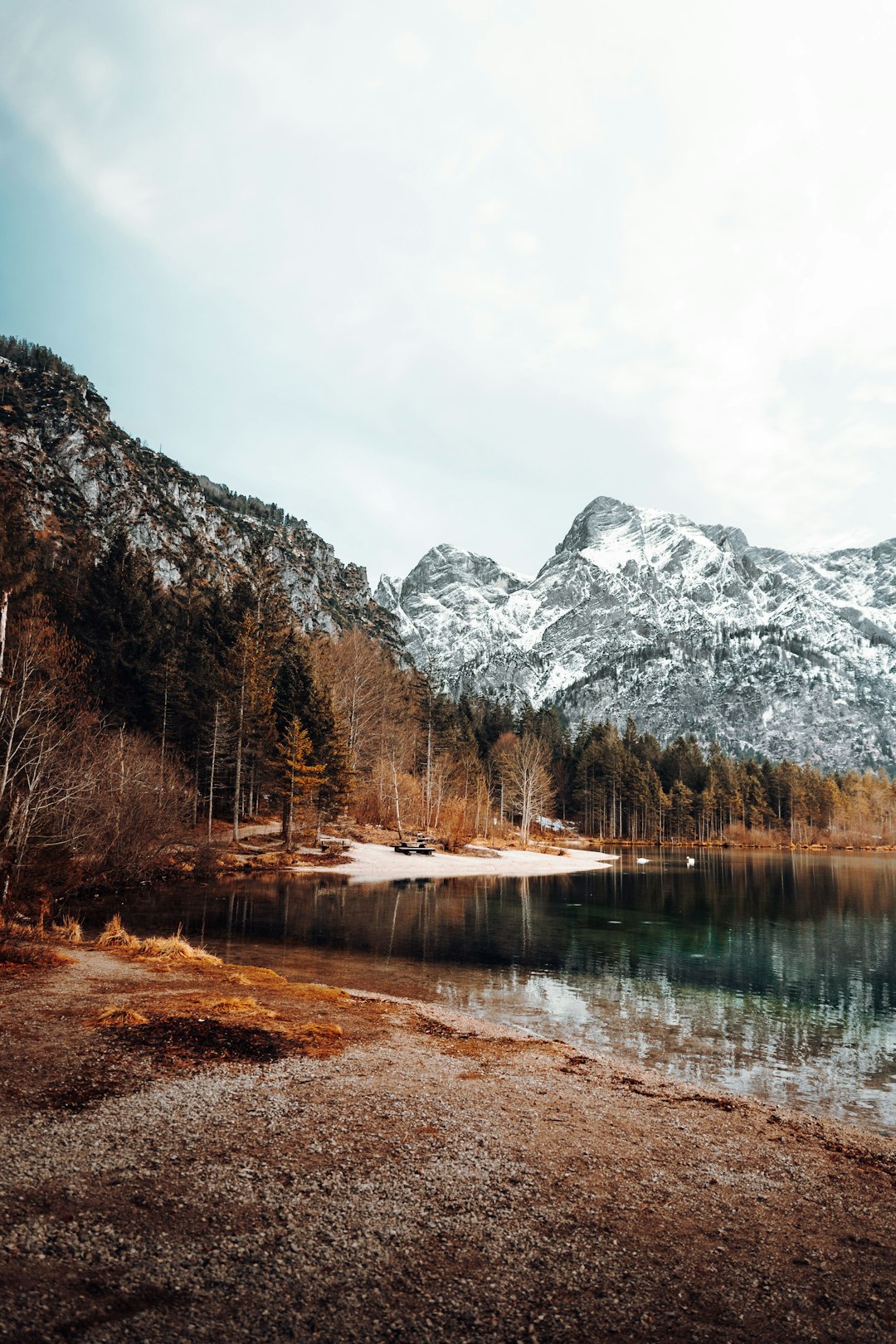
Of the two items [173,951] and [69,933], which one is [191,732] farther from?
[173,951]

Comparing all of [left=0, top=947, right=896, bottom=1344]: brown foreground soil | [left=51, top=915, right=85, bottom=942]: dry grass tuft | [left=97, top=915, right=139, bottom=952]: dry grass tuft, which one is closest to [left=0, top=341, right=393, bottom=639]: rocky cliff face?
→ [left=51, top=915, right=85, bottom=942]: dry grass tuft

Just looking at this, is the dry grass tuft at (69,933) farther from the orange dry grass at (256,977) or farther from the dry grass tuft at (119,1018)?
the dry grass tuft at (119,1018)

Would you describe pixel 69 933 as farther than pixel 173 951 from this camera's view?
Yes

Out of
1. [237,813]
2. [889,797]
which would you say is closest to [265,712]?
[237,813]

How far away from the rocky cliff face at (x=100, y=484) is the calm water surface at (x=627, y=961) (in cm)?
8470

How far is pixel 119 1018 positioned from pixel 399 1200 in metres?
7.13

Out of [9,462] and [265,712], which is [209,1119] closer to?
[265,712]

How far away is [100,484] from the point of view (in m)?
133

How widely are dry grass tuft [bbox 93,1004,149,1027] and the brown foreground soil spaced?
6 cm

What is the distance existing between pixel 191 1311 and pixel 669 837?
126 m

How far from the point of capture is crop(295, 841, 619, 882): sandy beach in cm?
4653

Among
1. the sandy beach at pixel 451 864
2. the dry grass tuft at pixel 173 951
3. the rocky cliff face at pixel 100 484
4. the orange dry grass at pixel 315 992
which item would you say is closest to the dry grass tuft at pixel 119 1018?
the orange dry grass at pixel 315 992

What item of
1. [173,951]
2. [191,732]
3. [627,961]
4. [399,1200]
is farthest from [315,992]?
[191,732]

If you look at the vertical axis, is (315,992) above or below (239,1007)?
Result: below
